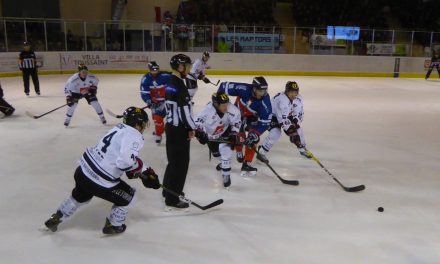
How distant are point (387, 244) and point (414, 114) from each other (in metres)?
5.80

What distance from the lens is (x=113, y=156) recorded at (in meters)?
2.85

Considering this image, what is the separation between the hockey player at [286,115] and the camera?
4562mm

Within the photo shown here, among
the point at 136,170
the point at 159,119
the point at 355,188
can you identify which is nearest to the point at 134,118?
the point at 136,170

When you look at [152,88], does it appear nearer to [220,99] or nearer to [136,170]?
[220,99]

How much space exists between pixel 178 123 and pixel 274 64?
38.1ft

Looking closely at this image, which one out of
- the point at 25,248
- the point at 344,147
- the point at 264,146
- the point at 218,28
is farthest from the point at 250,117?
the point at 218,28

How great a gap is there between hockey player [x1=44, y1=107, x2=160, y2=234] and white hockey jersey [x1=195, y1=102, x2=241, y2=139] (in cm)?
96

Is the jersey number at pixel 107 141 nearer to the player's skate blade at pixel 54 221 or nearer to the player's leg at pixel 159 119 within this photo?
the player's skate blade at pixel 54 221

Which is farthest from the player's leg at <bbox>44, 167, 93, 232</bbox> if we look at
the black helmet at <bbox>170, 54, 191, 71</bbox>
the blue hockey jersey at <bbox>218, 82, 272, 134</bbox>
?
the blue hockey jersey at <bbox>218, 82, 272, 134</bbox>

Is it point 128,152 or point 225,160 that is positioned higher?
point 128,152

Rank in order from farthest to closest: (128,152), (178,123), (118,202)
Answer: (178,123)
(118,202)
(128,152)

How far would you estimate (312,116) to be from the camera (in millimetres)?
7918

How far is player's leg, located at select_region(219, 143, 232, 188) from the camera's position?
13.3ft

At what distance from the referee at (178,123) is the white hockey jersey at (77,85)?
147 inches
